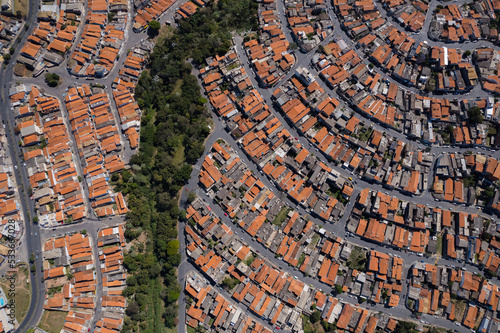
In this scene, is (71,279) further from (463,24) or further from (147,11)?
(463,24)

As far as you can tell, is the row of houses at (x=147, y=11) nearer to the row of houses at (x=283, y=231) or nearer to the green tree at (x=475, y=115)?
the row of houses at (x=283, y=231)

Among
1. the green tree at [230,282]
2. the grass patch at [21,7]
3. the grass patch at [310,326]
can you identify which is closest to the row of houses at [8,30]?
the grass patch at [21,7]

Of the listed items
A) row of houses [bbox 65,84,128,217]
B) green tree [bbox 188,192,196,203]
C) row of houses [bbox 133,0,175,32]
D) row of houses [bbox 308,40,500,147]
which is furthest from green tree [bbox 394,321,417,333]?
row of houses [bbox 133,0,175,32]

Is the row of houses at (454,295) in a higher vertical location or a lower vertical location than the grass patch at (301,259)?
higher

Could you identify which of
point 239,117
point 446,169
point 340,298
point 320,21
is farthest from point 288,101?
point 340,298

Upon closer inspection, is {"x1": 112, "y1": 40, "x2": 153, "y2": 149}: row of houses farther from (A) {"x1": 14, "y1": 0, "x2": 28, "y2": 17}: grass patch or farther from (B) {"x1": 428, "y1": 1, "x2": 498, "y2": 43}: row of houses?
(B) {"x1": 428, "y1": 1, "x2": 498, "y2": 43}: row of houses

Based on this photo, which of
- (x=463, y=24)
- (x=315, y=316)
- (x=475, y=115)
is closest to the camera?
(x=315, y=316)

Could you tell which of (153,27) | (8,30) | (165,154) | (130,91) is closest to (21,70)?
(8,30)
